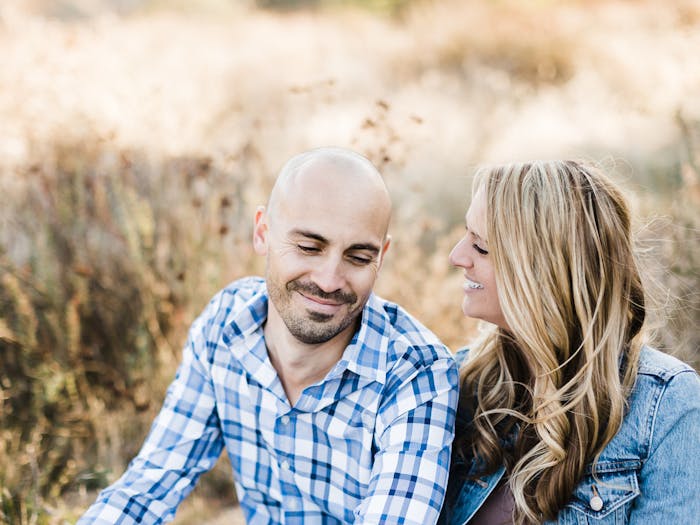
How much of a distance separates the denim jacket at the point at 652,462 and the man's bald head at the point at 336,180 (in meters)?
0.84

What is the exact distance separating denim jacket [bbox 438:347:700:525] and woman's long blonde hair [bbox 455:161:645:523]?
0.13ft

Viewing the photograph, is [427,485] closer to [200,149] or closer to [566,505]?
[566,505]

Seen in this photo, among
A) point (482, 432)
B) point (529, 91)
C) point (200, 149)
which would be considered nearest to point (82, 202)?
point (200, 149)

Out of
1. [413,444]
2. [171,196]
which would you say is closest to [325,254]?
[413,444]

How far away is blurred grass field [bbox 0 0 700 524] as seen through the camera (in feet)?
10.3

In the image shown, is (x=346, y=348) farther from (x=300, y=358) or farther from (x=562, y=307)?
(x=562, y=307)

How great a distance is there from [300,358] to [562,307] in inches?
30.1

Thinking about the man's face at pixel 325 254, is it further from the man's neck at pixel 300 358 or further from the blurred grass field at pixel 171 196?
the blurred grass field at pixel 171 196

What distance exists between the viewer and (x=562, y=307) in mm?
1990

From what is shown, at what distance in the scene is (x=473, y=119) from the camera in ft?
21.1

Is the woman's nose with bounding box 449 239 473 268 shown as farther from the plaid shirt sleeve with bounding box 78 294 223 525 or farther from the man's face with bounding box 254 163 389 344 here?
the plaid shirt sleeve with bounding box 78 294 223 525

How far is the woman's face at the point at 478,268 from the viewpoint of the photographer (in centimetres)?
207

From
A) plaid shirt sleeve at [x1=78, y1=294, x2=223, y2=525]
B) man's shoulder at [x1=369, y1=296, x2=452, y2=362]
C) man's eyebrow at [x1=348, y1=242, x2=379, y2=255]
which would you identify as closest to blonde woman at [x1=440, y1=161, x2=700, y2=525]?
man's shoulder at [x1=369, y1=296, x2=452, y2=362]

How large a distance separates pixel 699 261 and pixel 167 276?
8.09ft
